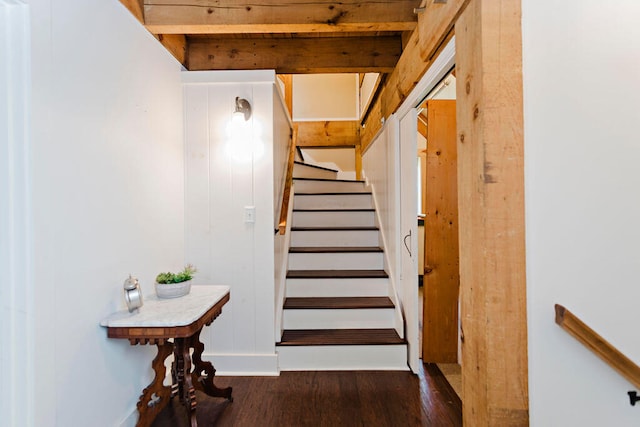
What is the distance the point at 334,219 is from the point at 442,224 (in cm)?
137

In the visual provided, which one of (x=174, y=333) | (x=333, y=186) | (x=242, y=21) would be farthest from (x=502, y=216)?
(x=333, y=186)

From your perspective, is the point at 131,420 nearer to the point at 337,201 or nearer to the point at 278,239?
the point at 278,239

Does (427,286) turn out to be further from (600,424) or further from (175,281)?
(175,281)

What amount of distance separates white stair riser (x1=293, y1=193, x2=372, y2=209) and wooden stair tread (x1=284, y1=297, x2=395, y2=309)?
1.38 m

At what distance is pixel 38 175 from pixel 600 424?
225cm

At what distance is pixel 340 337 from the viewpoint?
2.37 m

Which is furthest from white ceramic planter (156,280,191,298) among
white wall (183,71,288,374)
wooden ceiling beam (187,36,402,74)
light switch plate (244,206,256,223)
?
wooden ceiling beam (187,36,402,74)

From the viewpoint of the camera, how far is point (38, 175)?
1.14m

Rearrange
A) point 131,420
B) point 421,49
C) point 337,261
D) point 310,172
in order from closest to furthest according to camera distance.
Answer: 1. point 131,420
2. point 421,49
3. point 337,261
4. point 310,172

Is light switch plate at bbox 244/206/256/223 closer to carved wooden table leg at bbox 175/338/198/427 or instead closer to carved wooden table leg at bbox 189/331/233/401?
carved wooden table leg at bbox 189/331/233/401

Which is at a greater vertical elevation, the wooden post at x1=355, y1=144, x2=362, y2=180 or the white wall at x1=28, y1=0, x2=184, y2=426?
the wooden post at x1=355, y1=144, x2=362, y2=180

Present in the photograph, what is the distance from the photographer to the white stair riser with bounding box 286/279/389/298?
108 inches

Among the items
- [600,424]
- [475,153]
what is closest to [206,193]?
[475,153]

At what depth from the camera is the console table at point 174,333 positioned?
1.42 m
